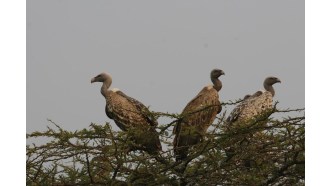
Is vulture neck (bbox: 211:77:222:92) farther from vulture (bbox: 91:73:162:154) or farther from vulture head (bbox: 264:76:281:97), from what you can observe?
vulture (bbox: 91:73:162:154)

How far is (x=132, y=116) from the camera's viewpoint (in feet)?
28.9

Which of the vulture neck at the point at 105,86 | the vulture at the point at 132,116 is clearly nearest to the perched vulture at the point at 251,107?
the vulture at the point at 132,116

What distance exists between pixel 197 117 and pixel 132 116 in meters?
0.80

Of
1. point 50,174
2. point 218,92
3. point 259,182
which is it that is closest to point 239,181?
point 259,182

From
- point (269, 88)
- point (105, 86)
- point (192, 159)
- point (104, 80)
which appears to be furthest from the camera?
point (269, 88)

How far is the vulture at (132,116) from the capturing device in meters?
7.75

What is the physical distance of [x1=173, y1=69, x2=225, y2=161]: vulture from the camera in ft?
24.9

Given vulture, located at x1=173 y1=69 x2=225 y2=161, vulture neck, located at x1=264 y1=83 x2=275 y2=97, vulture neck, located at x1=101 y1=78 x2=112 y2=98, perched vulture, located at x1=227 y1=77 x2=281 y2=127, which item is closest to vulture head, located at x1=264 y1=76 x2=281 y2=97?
vulture neck, located at x1=264 y1=83 x2=275 y2=97

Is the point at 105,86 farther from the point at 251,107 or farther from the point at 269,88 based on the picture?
the point at 269,88

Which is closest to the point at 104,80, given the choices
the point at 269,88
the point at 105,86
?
the point at 105,86

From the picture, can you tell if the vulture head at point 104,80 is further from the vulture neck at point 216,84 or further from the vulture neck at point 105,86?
the vulture neck at point 216,84

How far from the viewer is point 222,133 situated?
23.9ft
